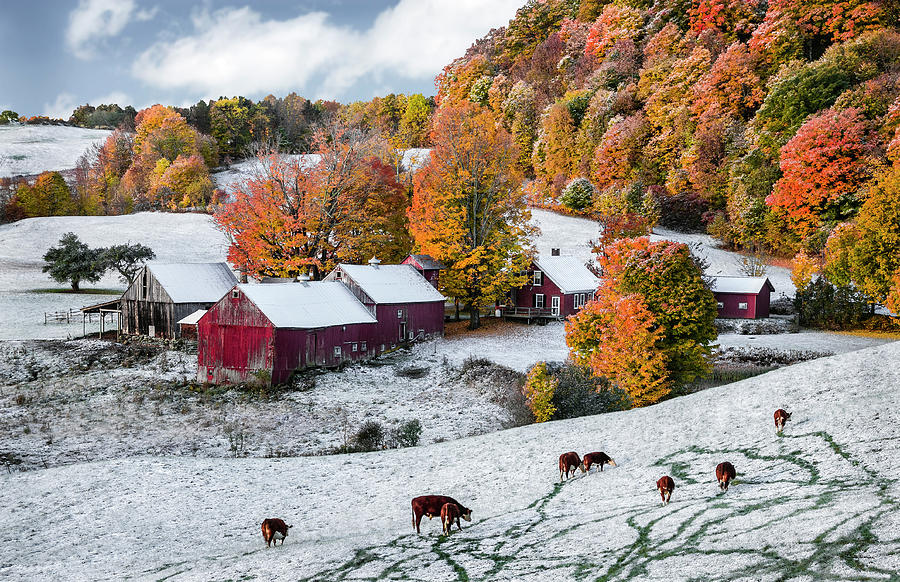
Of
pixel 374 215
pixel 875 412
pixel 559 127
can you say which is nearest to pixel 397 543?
pixel 875 412

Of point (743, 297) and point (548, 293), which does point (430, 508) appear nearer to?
point (548, 293)

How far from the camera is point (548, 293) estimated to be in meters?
50.7

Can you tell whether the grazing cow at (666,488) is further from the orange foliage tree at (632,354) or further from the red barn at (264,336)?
the red barn at (264,336)

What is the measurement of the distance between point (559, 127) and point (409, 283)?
51596mm

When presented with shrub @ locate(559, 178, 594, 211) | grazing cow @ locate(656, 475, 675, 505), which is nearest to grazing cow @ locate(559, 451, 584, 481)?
grazing cow @ locate(656, 475, 675, 505)

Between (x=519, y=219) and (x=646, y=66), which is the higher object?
(x=646, y=66)

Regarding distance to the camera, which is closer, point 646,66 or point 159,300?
point 159,300

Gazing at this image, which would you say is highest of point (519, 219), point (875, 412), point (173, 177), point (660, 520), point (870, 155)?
point (173, 177)

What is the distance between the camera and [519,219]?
160 feet

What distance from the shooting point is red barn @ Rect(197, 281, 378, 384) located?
3312 centimetres

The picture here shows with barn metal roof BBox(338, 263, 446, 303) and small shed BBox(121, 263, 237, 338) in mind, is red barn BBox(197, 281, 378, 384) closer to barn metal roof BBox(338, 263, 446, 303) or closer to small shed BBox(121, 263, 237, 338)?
barn metal roof BBox(338, 263, 446, 303)

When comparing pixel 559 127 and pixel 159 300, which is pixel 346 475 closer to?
pixel 159 300

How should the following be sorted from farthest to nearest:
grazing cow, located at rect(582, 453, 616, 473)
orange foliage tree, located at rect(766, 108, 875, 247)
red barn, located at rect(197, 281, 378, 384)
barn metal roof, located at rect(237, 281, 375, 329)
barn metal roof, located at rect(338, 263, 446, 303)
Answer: orange foliage tree, located at rect(766, 108, 875, 247)
barn metal roof, located at rect(338, 263, 446, 303)
barn metal roof, located at rect(237, 281, 375, 329)
red barn, located at rect(197, 281, 378, 384)
grazing cow, located at rect(582, 453, 616, 473)

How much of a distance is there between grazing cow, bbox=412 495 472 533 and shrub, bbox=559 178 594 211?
70.5 metres
